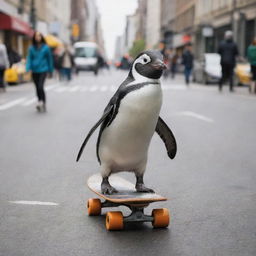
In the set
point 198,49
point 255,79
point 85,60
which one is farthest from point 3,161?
point 198,49

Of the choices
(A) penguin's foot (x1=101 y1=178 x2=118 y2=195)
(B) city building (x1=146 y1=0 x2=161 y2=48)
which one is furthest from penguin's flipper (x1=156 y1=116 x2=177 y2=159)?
(B) city building (x1=146 y1=0 x2=161 y2=48)

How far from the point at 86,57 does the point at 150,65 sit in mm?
52569

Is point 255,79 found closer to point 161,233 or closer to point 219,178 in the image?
Answer: point 219,178

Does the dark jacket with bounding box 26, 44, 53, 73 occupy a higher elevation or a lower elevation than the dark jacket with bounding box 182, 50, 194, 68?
higher

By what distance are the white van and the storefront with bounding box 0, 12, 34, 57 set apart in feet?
27.0

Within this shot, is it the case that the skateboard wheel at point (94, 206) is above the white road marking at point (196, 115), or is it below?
above

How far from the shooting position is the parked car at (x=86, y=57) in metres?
54.8

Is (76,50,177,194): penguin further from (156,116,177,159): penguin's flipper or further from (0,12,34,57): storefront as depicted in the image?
(0,12,34,57): storefront

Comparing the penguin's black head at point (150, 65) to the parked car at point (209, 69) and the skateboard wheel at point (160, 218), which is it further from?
the parked car at point (209, 69)

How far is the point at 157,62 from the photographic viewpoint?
12.7 ft

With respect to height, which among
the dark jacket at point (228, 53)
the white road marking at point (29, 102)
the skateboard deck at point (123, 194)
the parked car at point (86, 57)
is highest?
the dark jacket at point (228, 53)

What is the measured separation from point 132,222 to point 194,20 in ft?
202

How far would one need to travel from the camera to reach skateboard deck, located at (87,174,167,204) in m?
4.01

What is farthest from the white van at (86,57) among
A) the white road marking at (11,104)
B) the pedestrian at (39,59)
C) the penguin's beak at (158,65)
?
the penguin's beak at (158,65)
